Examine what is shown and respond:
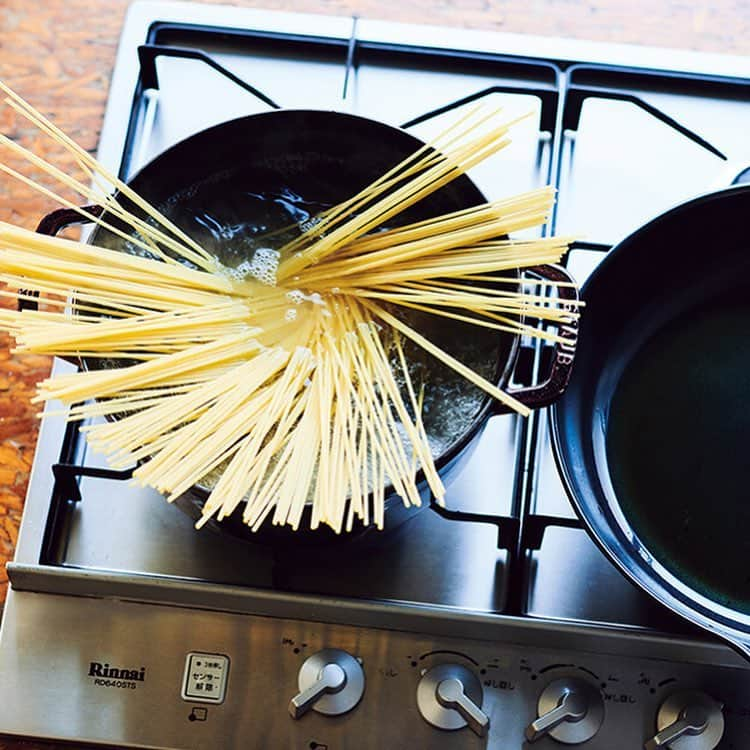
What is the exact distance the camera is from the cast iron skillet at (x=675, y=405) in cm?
83

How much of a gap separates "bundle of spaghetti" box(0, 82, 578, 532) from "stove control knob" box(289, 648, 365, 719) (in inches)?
6.2

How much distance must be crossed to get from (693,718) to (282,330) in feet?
1.43

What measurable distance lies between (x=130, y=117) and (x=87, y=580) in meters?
0.43

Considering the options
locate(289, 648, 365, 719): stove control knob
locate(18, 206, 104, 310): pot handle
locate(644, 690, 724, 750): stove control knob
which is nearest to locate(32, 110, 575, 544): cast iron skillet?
locate(18, 206, 104, 310): pot handle

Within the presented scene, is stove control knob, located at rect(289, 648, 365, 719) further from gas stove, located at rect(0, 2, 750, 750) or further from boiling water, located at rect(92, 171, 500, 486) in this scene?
boiling water, located at rect(92, 171, 500, 486)

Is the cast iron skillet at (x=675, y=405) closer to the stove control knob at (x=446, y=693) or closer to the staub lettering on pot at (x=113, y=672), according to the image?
the stove control knob at (x=446, y=693)

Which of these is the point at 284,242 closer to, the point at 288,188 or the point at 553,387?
the point at 288,188

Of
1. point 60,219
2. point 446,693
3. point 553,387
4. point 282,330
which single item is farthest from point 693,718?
point 60,219

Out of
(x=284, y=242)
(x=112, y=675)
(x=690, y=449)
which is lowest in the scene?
(x=112, y=675)

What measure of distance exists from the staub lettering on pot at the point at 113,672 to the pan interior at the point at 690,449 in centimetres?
41

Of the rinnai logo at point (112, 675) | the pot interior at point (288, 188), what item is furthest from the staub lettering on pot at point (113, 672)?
the pot interior at point (288, 188)

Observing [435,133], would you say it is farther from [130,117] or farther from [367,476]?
[367,476]

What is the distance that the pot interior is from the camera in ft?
2.56

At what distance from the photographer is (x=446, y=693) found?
812 millimetres
